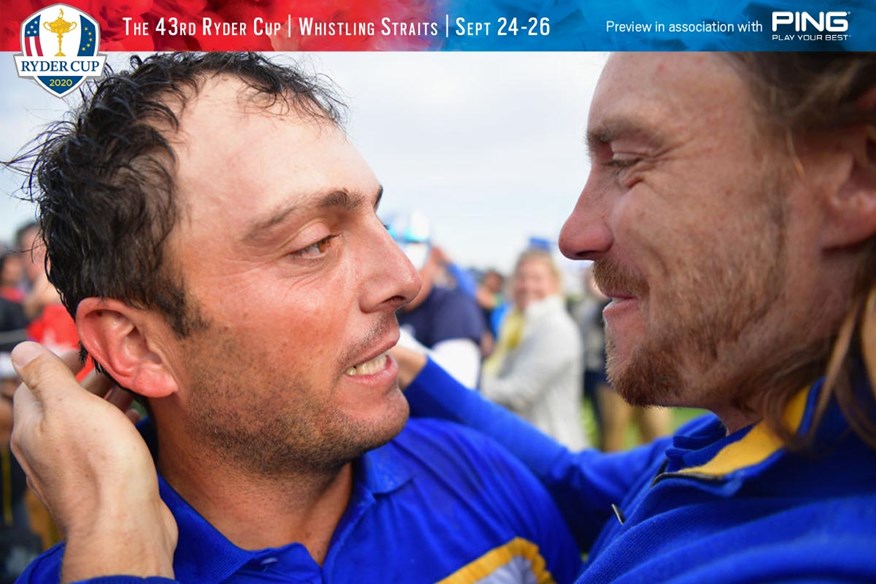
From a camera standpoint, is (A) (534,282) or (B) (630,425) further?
(B) (630,425)

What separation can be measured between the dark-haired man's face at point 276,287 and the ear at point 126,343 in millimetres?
43

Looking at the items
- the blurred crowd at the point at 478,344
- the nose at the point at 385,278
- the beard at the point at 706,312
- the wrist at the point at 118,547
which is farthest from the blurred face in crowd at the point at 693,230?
the blurred crowd at the point at 478,344

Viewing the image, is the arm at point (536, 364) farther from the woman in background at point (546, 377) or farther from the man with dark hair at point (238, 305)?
the man with dark hair at point (238, 305)

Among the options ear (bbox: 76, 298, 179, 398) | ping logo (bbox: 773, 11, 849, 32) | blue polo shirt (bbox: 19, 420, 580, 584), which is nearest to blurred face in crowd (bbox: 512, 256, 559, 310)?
blue polo shirt (bbox: 19, 420, 580, 584)

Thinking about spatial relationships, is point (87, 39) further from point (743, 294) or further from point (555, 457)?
point (555, 457)

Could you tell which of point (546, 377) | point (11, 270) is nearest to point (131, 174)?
point (546, 377)

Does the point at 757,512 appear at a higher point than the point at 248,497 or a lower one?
higher

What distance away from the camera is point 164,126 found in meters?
1.50

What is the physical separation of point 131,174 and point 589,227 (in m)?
0.91

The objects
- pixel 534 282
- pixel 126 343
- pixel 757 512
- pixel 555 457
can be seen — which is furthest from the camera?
pixel 534 282

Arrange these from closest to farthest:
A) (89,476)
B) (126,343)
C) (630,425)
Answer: (89,476) → (126,343) → (630,425)

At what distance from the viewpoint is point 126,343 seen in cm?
156

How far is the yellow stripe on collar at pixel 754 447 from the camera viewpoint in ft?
3.73

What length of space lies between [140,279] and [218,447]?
1.27ft
